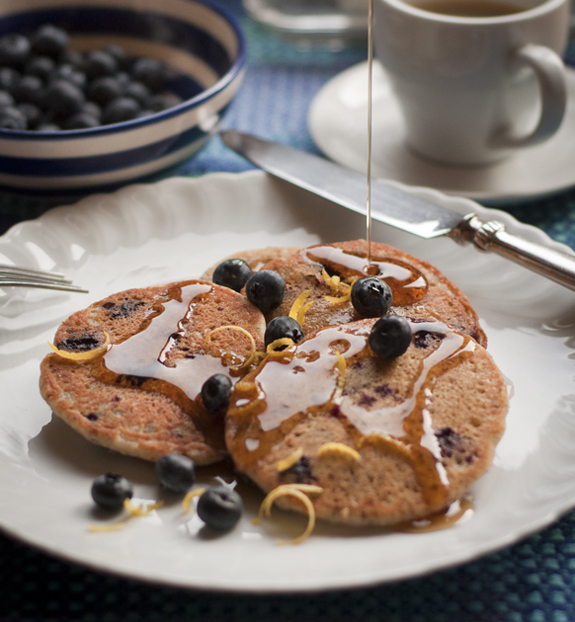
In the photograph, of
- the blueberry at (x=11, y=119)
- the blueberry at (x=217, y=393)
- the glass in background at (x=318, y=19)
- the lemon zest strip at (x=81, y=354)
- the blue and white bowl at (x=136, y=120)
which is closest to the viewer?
the blueberry at (x=217, y=393)

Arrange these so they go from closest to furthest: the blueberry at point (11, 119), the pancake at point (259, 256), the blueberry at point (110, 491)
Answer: the blueberry at point (110, 491) < the pancake at point (259, 256) < the blueberry at point (11, 119)

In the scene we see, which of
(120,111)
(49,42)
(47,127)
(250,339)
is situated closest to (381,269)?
(250,339)

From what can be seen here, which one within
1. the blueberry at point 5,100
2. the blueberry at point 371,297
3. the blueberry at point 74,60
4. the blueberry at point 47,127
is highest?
the blueberry at point 74,60

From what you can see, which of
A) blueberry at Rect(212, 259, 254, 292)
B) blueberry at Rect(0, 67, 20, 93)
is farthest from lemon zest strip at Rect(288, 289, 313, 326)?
blueberry at Rect(0, 67, 20, 93)

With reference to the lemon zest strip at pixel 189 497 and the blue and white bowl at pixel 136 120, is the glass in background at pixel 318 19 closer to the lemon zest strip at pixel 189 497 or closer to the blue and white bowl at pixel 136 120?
the blue and white bowl at pixel 136 120

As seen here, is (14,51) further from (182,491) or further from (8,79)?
(182,491)

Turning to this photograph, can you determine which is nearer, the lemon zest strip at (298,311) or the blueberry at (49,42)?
the lemon zest strip at (298,311)

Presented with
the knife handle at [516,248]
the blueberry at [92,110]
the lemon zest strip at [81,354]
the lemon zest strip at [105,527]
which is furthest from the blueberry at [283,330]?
the blueberry at [92,110]
